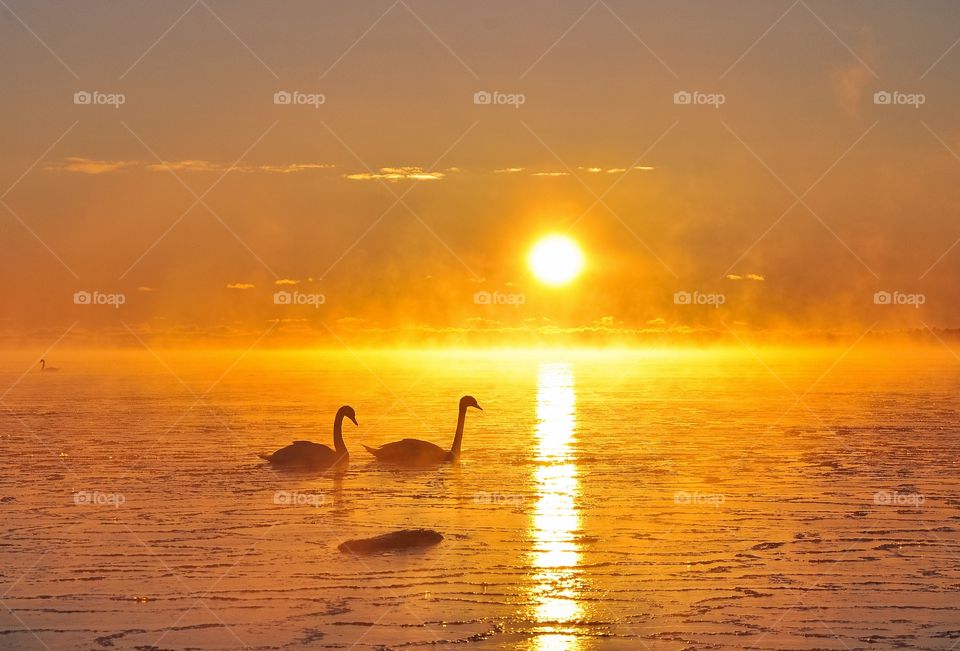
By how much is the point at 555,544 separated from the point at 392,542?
2.38m

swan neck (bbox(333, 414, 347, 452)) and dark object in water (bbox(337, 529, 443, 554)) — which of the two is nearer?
dark object in water (bbox(337, 529, 443, 554))

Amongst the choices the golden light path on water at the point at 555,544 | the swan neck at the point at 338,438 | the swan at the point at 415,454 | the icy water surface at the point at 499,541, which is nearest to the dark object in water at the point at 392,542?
the icy water surface at the point at 499,541

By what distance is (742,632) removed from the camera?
11789 mm

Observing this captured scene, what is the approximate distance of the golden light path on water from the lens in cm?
1194

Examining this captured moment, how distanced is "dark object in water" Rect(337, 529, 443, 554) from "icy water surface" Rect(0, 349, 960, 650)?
0.26m

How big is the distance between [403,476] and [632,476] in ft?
15.9

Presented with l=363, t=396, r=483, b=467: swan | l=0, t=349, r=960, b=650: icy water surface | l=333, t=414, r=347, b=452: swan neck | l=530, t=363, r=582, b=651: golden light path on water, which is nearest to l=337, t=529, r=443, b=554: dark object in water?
l=0, t=349, r=960, b=650: icy water surface

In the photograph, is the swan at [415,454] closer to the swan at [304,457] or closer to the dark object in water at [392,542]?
the swan at [304,457]

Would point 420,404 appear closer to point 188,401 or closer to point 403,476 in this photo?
point 188,401

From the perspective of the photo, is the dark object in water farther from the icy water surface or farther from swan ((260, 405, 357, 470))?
swan ((260, 405, 357, 470))

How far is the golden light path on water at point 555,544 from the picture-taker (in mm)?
11938

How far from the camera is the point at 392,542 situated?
15.6 meters

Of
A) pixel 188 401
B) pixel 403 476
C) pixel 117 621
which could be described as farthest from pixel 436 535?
pixel 188 401

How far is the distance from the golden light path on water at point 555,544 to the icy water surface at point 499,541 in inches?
2.0
